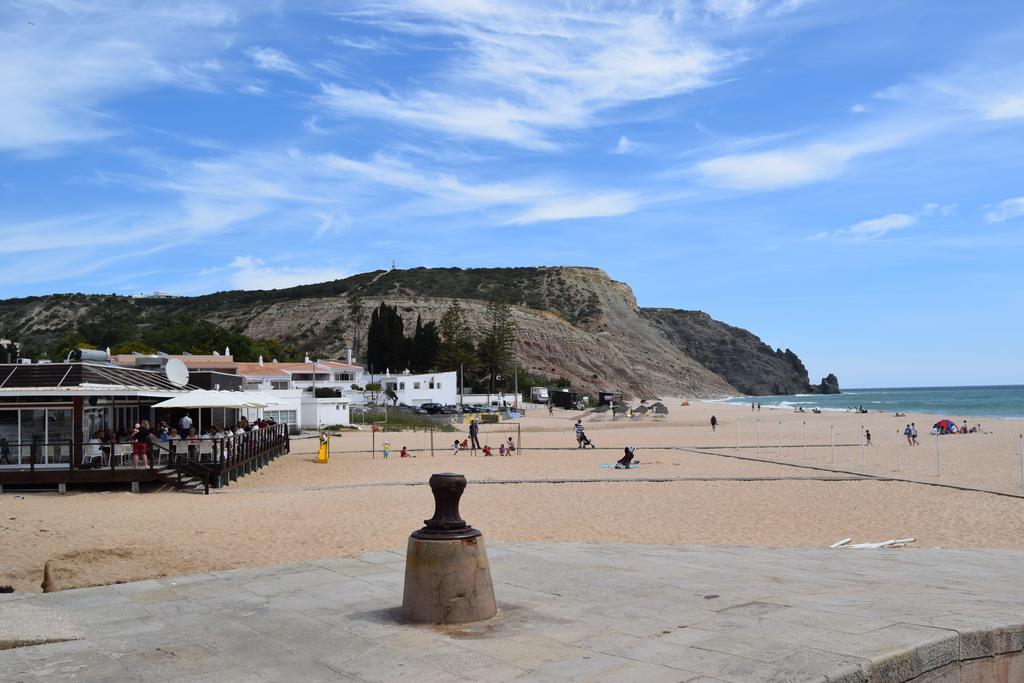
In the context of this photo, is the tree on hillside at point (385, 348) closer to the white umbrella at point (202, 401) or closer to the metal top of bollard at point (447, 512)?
the white umbrella at point (202, 401)

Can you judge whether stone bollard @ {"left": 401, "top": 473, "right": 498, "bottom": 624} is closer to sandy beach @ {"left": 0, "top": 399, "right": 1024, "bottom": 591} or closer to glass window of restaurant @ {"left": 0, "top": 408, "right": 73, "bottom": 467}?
sandy beach @ {"left": 0, "top": 399, "right": 1024, "bottom": 591}

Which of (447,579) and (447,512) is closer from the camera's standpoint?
(447,579)

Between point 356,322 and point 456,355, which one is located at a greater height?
point 356,322

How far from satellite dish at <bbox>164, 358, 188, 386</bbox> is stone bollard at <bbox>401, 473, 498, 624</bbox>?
22175 millimetres

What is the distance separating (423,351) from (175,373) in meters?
65.4

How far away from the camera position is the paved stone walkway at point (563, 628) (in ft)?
18.0

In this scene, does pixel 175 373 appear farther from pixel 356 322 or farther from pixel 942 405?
pixel 942 405

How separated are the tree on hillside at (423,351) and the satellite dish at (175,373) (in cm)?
6399

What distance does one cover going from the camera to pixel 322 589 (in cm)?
828

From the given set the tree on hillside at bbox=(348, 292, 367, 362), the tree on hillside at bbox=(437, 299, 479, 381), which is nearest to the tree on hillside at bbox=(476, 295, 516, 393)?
the tree on hillside at bbox=(437, 299, 479, 381)

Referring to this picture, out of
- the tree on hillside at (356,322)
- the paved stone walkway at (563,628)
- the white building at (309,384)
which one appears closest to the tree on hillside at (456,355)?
the white building at (309,384)

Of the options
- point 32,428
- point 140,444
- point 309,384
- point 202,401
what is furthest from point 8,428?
point 309,384

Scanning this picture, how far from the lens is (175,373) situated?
2702 centimetres

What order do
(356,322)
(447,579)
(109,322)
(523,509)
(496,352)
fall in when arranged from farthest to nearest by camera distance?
(356,322) → (109,322) → (496,352) → (523,509) → (447,579)
